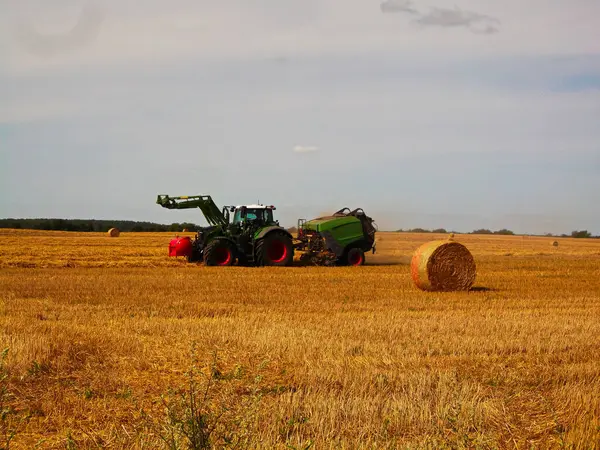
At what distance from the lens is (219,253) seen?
20.6m

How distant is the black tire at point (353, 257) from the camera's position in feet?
70.5

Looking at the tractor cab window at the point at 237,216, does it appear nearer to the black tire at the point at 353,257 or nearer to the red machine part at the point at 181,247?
the red machine part at the point at 181,247

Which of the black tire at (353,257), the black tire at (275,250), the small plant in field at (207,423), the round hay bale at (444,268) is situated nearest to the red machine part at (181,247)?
the black tire at (275,250)

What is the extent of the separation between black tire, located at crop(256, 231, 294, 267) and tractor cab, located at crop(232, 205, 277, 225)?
740 millimetres

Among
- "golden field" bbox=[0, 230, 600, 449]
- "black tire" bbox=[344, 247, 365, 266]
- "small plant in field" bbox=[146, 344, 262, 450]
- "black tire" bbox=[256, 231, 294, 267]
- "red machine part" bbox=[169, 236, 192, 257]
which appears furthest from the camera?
"black tire" bbox=[344, 247, 365, 266]

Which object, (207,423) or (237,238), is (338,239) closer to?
(237,238)

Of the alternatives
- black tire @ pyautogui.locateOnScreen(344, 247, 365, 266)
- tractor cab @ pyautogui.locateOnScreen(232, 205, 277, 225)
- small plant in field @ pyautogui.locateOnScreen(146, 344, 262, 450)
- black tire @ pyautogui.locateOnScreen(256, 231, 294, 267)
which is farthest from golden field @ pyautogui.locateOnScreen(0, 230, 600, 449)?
black tire @ pyautogui.locateOnScreen(344, 247, 365, 266)

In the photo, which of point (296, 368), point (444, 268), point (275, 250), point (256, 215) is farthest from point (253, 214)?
point (296, 368)

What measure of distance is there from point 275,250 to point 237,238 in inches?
47.1

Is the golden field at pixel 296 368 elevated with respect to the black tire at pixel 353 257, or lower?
lower

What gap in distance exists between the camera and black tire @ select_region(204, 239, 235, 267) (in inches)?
802

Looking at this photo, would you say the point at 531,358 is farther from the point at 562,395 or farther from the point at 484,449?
the point at 484,449

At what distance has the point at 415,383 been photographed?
20.1 ft

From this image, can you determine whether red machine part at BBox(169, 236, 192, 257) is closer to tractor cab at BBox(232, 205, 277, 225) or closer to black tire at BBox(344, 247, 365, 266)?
tractor cab at BBox(232, 205, 277, 225)
